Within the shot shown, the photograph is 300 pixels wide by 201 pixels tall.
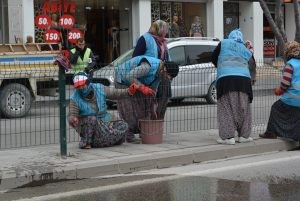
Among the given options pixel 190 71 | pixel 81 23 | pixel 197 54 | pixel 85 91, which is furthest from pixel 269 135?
pixel 81 23

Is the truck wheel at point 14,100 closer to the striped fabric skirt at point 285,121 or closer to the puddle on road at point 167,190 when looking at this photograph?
the striped fabric skirt at point 285,121

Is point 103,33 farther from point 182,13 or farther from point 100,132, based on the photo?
point 100,132

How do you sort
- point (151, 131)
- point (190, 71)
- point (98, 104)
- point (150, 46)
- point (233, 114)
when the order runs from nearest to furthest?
point (98, 104) < point (151, 131) < point (233, 114) < point (150, 46) < point (190, 71)

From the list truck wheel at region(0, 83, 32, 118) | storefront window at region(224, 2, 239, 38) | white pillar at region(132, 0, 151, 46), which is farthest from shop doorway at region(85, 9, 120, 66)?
truck wheel at region(0, 83, 32, 118)

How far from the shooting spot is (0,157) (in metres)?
8.38

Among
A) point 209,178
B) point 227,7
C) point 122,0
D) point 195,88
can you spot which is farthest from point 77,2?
point 209,178

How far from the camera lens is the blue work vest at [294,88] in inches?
377

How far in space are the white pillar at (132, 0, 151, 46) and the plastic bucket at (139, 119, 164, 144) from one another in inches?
541

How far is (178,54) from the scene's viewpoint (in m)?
16.4

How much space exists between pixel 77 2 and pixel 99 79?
9.95 meters

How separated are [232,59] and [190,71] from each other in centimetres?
516

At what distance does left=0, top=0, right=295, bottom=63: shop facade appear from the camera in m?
20.1

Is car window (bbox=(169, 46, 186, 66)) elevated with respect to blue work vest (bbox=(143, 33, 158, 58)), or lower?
elevated

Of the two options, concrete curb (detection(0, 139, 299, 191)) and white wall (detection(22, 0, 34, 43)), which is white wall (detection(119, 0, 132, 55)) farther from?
concrete curb (detection(0, 139, 299, 191))
